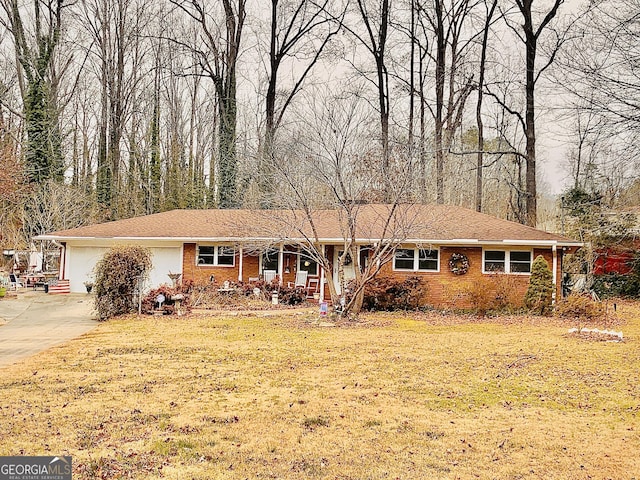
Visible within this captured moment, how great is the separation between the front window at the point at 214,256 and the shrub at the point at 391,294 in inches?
232

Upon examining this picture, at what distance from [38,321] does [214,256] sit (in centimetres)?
751

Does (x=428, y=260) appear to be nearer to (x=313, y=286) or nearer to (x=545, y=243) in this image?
(x=545, y=243)

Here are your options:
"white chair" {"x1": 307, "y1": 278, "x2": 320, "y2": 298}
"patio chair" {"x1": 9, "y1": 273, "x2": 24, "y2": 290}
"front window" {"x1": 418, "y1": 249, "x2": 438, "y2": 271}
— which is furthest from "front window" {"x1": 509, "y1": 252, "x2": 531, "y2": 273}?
"patio chair" {"x1": 9, "y1": 273, "x2": 24, "y2": 290}

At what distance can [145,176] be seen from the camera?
34.1 m

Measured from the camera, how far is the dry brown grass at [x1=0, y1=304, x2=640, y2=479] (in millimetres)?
5305

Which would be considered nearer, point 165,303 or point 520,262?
point 165,303

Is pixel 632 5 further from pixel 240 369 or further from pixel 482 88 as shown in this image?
pixel 482 88

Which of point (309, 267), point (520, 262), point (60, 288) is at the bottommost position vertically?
point (60, 288)

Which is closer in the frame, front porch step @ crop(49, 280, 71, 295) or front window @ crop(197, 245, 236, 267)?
front window @ crop(197, 245, 236, 267)

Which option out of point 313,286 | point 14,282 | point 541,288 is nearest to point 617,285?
point 541,288

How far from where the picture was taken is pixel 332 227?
68.6 feet

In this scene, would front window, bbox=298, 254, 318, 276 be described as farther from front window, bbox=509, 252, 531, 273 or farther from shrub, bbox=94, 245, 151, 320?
front window, bbox=509, 252, 531, 273

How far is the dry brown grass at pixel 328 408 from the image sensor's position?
17.4 feet

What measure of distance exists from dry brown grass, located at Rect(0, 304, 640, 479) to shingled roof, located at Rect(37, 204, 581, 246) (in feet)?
15.1
